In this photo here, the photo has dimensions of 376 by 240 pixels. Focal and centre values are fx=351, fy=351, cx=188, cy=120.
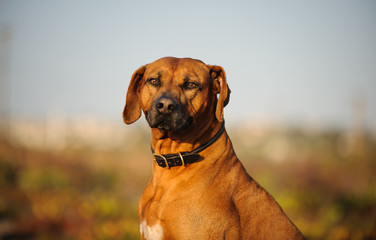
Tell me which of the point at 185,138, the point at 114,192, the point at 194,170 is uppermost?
the point at 185,138

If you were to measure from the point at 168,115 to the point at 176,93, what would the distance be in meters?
→ 0.25

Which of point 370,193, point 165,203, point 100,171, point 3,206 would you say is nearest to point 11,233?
point 3,206

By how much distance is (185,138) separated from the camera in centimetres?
331

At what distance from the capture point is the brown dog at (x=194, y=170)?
115 inches

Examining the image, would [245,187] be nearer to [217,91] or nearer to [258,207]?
[258,207]

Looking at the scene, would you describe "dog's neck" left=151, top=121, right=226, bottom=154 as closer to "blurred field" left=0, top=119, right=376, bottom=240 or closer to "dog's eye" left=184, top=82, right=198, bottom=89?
"dog's eye" left=184, top=82, right=198, bottom=89

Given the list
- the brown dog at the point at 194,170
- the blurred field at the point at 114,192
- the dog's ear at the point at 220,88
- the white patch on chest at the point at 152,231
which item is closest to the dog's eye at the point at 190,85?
the brown dog at the point at 194,170

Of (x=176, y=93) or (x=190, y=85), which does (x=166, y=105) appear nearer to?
(x=176, y=93)

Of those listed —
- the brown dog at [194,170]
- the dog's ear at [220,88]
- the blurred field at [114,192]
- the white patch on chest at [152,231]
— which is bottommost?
the blurred field at [114,192]

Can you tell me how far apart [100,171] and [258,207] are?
10.7 m

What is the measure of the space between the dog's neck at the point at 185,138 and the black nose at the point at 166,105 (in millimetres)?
283

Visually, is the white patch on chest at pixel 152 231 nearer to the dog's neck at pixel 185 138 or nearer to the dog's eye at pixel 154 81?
the dog's neck at pixel 185 138

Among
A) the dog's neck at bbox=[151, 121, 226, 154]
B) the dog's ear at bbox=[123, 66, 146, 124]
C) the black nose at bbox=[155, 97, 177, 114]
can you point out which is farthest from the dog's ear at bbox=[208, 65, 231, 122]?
the dog's ear at bbox=[123, 66, 146, 124]

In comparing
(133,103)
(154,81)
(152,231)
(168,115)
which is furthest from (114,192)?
(168,115)
